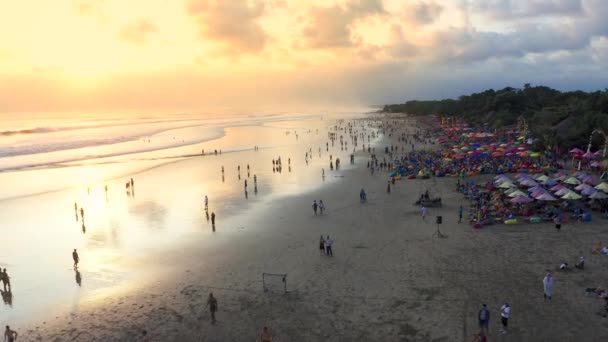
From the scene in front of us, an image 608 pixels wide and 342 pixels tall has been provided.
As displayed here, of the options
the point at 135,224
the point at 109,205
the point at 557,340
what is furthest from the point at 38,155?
the point at 557,340

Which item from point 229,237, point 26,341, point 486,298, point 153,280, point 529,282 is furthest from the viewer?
point 229,237

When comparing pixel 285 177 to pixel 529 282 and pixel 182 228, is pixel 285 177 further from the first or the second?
pixel 529 282

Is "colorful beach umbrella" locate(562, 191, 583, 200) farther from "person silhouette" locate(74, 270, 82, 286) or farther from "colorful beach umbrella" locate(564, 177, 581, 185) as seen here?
"person silhouette" locate(74, 270, 82, 286)

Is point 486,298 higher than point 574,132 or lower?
lower

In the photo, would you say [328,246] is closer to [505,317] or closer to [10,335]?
[505,317]

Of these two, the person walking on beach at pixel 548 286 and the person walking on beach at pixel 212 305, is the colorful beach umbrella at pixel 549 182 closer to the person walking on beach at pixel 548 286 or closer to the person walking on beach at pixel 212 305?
the person walking on beach at pixel 548 286

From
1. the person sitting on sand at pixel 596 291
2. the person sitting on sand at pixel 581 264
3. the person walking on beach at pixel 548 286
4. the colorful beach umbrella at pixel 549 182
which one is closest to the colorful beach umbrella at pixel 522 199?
the colorful beach umbrella at pixel 549 182

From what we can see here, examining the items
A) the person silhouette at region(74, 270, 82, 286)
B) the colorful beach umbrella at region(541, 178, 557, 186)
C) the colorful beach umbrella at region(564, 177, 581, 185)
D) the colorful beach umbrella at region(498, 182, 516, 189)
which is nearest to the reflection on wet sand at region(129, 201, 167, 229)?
the person silhouette at region(74, 270, 82, 286)
